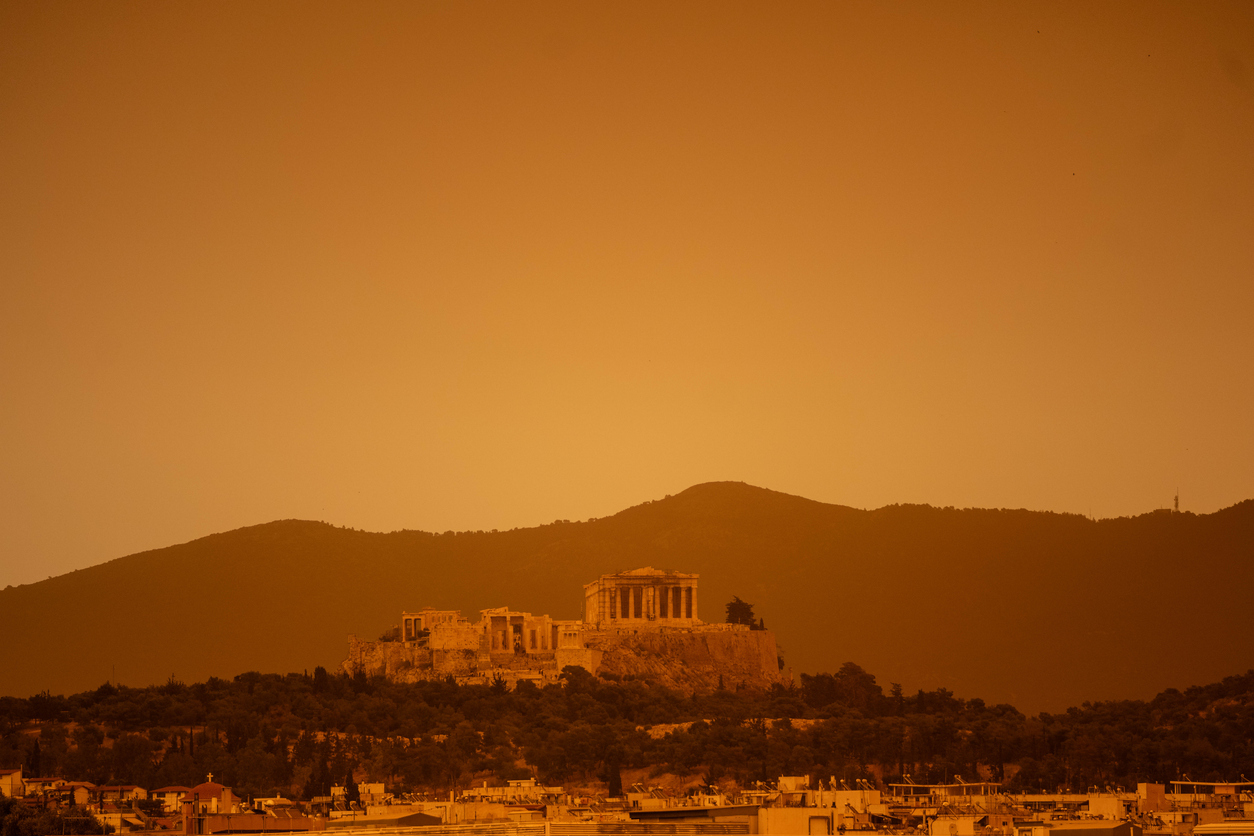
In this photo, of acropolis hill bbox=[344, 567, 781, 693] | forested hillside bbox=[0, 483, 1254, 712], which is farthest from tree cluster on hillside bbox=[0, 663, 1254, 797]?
forested hillside bbox=[0, 483, 1254, 712]

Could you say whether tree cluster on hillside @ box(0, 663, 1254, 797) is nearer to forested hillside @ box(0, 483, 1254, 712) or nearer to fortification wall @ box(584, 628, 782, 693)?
fortification wall @ box(584, 628, 782, 693)

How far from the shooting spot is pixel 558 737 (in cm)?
7244

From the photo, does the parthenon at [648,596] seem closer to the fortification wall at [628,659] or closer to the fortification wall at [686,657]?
the fortification wall at [628,659]

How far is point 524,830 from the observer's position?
37.8 m

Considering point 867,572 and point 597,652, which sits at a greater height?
point 867,572

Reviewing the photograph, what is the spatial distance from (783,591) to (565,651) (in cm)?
7727

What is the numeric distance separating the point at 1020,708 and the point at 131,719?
7925 cm

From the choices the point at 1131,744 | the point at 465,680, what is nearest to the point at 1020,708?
the point at 465,680

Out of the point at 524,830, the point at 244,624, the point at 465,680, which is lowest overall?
the point at 524,830

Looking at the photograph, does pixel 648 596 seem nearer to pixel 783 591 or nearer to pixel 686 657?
pixel 686 657

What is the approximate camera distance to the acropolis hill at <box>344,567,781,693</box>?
90.8 metres

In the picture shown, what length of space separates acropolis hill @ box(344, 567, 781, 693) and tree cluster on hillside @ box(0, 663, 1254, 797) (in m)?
4.45

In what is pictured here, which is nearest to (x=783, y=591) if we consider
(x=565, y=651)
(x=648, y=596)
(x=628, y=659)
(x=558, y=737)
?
(x=648, y=596)

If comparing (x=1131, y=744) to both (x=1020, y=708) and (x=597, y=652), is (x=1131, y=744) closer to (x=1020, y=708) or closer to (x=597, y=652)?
(x=597, y=652)
